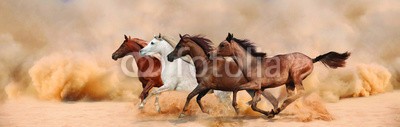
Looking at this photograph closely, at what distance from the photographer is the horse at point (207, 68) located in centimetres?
1012

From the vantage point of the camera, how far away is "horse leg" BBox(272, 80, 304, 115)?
10086 mm

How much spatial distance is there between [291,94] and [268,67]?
0.70 meters

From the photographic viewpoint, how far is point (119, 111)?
39.0ft

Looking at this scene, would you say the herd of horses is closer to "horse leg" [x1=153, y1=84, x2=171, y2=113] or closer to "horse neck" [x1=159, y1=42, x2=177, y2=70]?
"horse neck" [x1=159, y1=42, x2=177, y2=70]

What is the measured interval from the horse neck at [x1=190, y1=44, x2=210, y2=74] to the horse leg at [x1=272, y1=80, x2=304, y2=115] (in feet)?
5.21

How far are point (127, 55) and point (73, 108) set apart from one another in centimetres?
199

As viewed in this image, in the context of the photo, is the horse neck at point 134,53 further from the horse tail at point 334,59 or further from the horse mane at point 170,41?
the horse tail at point 334,59

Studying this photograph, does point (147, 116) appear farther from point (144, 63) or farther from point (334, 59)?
point (334, 59)

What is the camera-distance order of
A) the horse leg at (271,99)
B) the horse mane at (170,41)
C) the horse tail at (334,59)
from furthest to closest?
the horse mane at (170,41)
the horse tail at (334,59)
the horse leg at (271,99)

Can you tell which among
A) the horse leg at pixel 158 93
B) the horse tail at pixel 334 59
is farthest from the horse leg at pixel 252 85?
the horse leg at pixel 158 93

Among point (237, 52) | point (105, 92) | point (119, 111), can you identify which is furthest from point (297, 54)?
point (105, 92)

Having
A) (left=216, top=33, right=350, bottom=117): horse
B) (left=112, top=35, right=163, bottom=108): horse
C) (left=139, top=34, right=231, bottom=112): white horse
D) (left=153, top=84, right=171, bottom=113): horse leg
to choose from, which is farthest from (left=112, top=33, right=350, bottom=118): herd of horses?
(left=112, top=35, right=163, bottom=108): horse

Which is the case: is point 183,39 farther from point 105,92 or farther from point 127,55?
point 105,92

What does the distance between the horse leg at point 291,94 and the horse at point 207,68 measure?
2.22 ft
